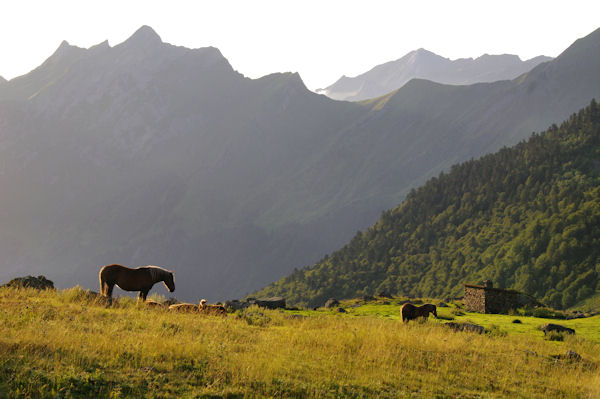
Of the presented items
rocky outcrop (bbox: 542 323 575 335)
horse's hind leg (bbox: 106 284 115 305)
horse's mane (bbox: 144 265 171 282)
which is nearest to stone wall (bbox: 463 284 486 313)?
rocky outcrop (bbox: 542 323 575 335)

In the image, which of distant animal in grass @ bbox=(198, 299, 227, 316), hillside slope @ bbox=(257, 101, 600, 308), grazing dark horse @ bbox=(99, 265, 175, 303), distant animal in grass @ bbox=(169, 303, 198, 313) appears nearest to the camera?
grazing dark horse @ bbox=(99, 265, 175, 303)

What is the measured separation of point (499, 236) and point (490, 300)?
12146 centimetres

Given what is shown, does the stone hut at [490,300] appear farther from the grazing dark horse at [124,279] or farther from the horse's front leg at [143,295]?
the grazing dark horse at [124,279]

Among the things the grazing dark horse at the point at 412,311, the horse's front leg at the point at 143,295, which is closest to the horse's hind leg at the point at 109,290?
the horse's front leg at the point at 143,295

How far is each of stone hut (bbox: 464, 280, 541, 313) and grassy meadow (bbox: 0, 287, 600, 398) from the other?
18.1 meters

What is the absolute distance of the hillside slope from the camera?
374 ft

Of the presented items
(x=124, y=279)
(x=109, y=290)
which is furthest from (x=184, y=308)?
(x=109, y=290)

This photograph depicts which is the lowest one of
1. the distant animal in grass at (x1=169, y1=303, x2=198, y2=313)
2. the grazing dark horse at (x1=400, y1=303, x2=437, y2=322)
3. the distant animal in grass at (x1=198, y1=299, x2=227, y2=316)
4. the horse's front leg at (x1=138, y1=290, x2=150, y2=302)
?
the grazing dark horse at (x1=400, y1=303, x2=437, y2=322)

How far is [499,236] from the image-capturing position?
14900 centimetres

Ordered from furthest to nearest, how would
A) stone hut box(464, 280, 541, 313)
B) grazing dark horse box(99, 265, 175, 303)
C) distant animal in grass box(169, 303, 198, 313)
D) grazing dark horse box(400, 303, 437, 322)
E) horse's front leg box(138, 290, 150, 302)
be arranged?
stone hut box(464, 280, 541, 313), grazing dark horse box(400, 303, 437, 322), horse's front leg box(138, 290, 150, 302), distant animal in grass box(169, 303, 198, 313), grazing dark horse box(99, 265, 175, 303)

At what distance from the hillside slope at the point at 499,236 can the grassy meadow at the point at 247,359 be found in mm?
93740

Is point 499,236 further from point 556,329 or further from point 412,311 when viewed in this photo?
point 412,311

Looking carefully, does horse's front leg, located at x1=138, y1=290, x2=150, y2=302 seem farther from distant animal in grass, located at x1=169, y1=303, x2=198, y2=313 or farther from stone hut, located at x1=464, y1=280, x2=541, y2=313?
stone hut, located at x1=464, y1=280, x2=541, y2=313

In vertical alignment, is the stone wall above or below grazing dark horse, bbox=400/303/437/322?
below
